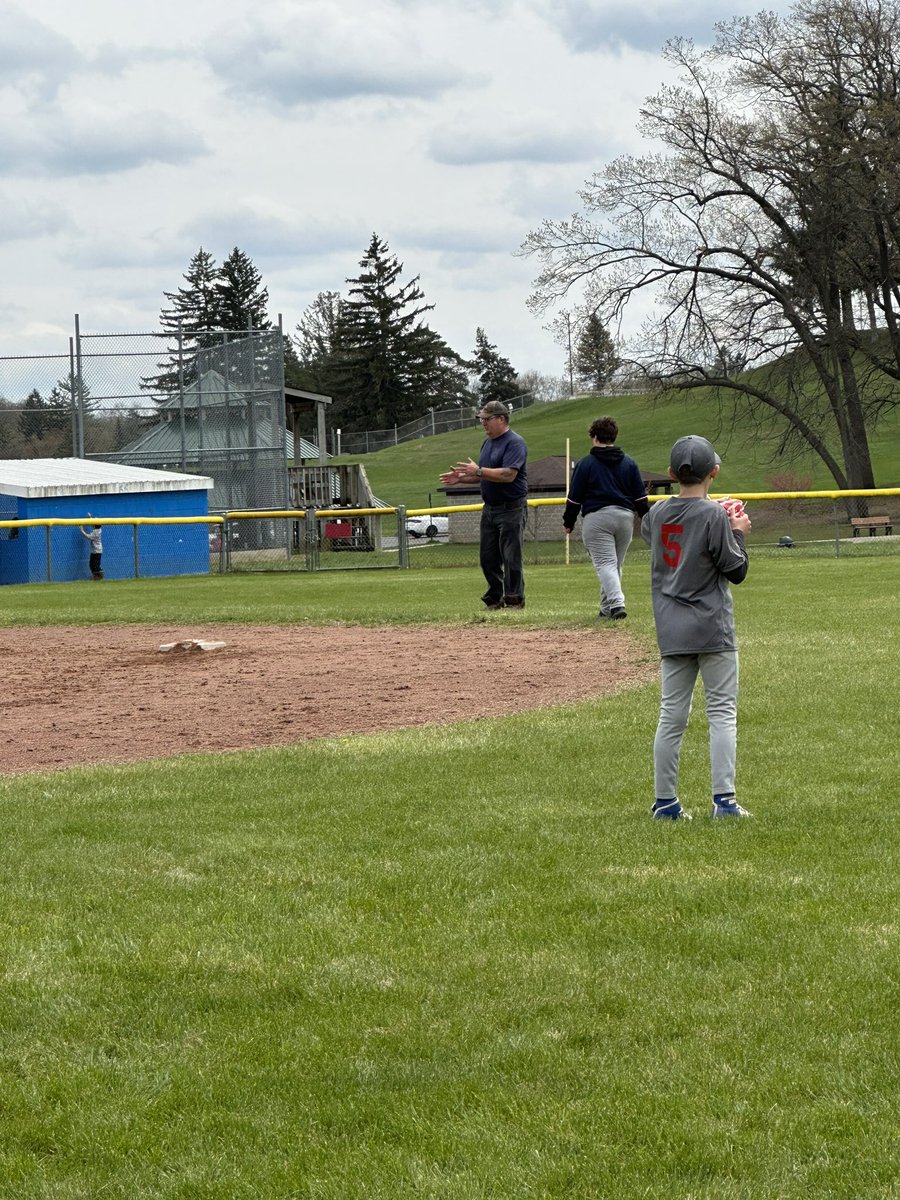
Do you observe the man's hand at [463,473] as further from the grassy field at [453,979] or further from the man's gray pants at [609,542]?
the grassy field at [453,979]

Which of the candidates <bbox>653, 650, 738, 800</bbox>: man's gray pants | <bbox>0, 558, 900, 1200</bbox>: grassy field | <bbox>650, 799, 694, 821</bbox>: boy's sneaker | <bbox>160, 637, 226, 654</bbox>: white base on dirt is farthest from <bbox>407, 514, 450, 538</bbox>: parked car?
<bbox>650, 799, 694, 821</bbox>: boy's sneaker

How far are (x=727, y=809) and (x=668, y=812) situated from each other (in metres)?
0.24

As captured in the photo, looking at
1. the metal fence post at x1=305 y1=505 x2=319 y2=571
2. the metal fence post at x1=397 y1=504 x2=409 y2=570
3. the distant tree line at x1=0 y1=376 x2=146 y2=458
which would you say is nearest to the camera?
the metal fence post at x1=397 y1=504 x2=409 y2=570

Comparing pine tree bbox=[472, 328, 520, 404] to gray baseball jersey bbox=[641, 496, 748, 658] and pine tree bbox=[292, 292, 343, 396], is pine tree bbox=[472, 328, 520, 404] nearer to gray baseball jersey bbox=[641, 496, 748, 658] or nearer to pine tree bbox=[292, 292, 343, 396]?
pine tree bbox=[292, 292, 343, 396]

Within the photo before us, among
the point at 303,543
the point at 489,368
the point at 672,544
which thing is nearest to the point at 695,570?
the point at 672,544

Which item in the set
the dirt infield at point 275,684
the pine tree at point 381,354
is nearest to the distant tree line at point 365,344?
the pine tree at point 381,354

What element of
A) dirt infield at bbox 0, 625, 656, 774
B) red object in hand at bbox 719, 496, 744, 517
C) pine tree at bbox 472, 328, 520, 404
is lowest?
dirt infield at bbox 0, 625, 656, 774

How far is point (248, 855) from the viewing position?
18.3 feet

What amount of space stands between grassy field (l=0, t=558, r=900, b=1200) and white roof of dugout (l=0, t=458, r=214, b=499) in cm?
2368

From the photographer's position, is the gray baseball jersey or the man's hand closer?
the gray baseball jersey

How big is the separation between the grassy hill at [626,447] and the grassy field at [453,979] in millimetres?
58014

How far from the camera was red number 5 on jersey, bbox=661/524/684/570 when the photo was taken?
597cm

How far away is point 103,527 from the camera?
3038cm

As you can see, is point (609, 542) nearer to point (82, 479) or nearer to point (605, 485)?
point (605, 485)
